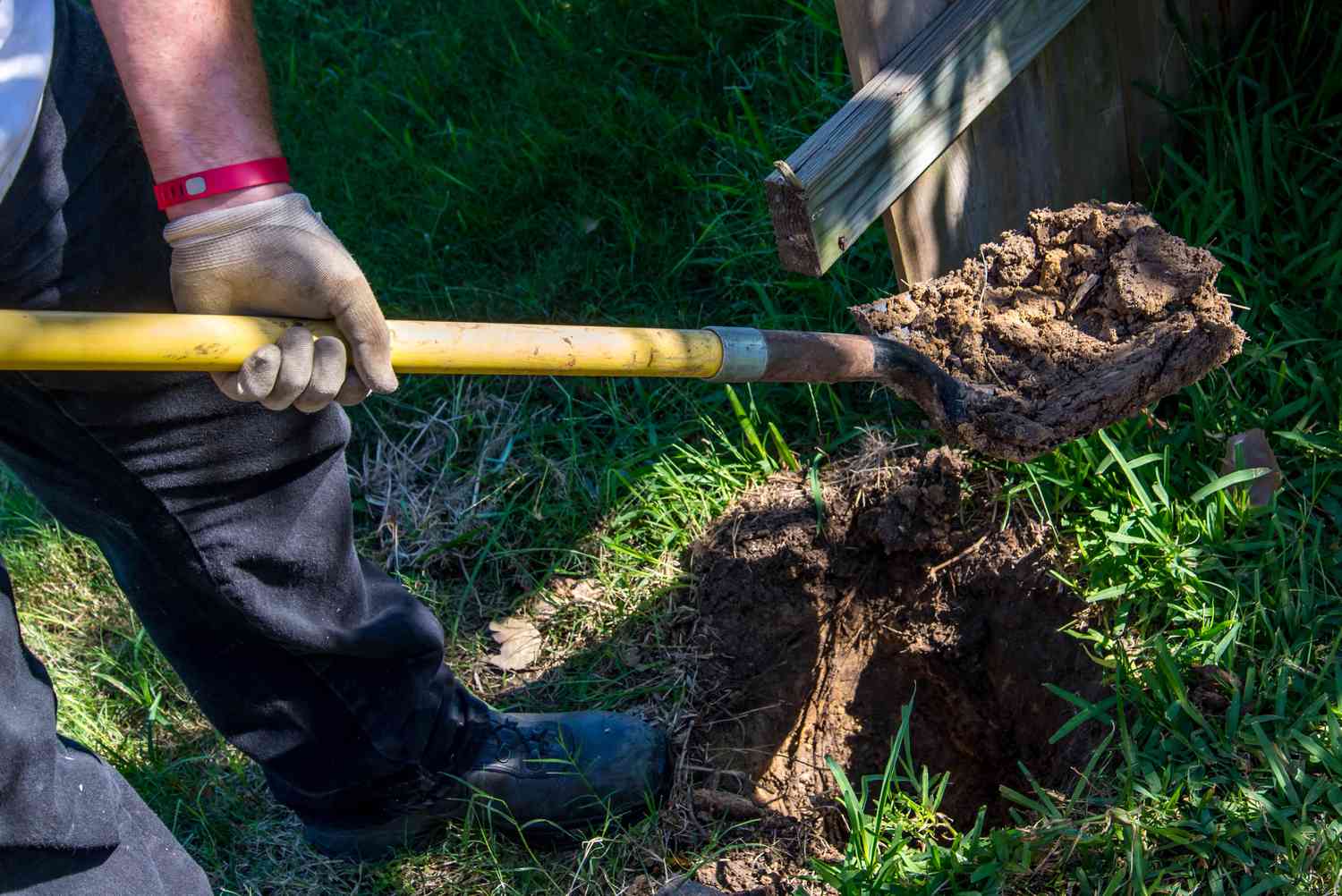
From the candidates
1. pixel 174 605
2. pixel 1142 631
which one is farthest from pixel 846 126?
pixel 174 605

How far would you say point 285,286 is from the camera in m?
1.61

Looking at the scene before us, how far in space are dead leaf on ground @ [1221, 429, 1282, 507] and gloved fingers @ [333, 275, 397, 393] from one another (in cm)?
174

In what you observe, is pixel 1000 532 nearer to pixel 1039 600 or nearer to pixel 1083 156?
pixel 1039 600

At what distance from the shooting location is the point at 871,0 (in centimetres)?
229

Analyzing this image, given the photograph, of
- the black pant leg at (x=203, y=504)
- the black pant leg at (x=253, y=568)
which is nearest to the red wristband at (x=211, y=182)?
the black pant leg at (x=203, y=504)

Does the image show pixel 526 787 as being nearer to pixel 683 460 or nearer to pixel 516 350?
pixel 683 460

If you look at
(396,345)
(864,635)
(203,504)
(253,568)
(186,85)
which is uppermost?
(186,85)

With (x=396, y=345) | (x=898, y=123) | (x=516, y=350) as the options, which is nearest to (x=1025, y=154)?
(x=898, y=123)

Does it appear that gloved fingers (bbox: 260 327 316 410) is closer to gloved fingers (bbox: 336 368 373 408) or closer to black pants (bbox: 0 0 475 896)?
gloved fingers (bbox: 336 368 373 408)

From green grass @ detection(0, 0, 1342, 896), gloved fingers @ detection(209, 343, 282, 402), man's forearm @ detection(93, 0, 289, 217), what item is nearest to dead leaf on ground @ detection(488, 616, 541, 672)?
green grass @ detection(0, 0, 1342, 896)

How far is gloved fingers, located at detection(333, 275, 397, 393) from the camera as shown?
1604 mm

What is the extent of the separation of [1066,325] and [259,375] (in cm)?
165

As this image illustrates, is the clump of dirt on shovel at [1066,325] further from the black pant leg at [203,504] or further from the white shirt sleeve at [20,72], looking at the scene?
the white shirt sleeve at [20,72]

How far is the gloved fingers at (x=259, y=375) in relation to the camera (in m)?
1.53
